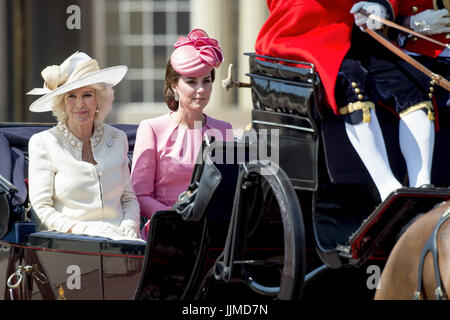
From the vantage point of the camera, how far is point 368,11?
335 cm

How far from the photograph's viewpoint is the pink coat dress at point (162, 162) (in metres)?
4.24

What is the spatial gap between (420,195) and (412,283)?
0.29 meters

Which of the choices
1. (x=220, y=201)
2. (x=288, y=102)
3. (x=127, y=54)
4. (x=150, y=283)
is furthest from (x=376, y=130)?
(x=127, y=54)

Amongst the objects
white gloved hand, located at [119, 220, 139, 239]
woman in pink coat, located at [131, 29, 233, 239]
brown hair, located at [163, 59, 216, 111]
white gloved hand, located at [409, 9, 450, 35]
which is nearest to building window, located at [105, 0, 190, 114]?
brown hair, located at [163, 59, 216, 111]

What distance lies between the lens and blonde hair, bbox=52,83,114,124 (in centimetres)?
414

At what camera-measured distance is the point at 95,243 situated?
3686 millimetres

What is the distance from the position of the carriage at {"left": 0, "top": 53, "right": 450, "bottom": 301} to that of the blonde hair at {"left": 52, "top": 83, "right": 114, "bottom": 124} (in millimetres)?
577

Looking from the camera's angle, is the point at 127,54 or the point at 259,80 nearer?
the point at 259,80

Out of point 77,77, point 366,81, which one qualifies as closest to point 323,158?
point 366,81

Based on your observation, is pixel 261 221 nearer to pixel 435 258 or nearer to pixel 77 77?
pixel 435 258

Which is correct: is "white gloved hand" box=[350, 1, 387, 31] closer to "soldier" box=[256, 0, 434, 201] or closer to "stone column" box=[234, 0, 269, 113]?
"soldier" box=[256, 0, 434, 201]

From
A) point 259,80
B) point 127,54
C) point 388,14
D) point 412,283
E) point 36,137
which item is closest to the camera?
point 412,283

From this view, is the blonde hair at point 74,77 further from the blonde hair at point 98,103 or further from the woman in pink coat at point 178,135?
the woman in pink coat at point 178,135
